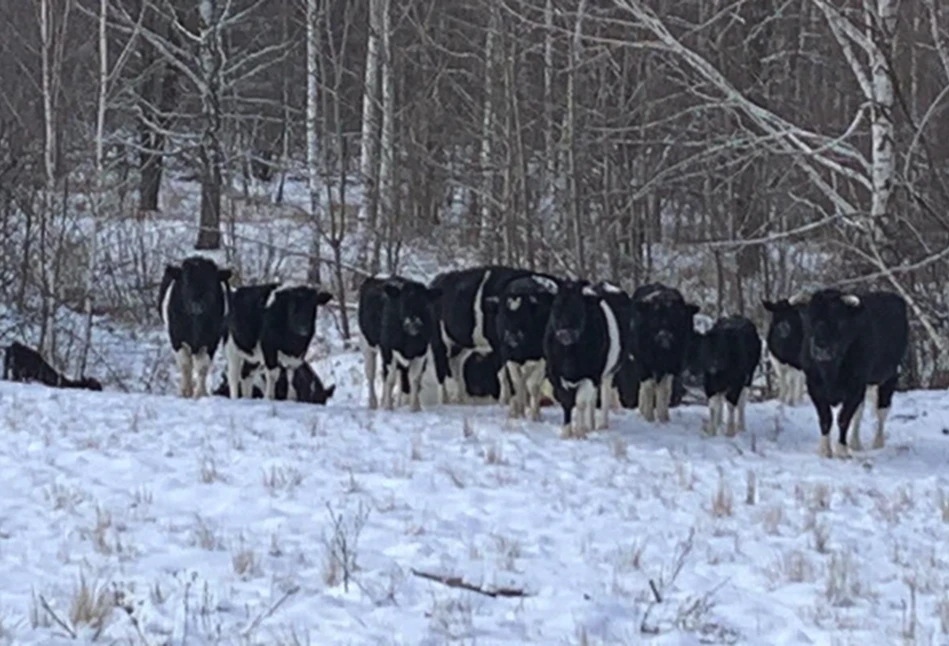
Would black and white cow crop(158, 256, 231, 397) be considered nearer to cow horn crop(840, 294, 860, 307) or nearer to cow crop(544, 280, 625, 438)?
cow crop(544, 280, 625, 438)

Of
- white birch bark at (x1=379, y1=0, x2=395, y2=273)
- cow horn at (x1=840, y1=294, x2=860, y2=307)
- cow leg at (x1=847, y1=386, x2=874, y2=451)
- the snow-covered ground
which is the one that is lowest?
the snow-covered ground

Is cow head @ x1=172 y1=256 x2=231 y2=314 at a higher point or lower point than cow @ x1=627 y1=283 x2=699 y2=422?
higher

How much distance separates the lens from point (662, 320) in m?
15.5

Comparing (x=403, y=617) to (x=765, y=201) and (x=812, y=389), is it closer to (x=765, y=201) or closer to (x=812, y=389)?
(x=812, y=389)

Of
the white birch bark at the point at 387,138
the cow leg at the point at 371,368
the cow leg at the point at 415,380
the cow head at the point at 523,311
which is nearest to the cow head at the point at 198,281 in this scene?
the cow leg at the point at 371,368

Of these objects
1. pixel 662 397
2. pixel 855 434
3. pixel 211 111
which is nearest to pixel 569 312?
pixel 662 397

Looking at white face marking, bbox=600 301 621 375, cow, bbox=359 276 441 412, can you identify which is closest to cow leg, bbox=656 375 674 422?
white face marking, bbox=600 301 621 375

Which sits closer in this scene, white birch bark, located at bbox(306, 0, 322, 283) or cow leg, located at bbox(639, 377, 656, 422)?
cow leg, located at bbox(639, 377, 656, 422)

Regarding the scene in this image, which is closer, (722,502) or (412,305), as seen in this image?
(722,502)

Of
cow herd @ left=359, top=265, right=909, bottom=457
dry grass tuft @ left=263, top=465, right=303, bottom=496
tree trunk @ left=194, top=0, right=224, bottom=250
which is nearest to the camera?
dry grass tuft @ left=263, top=465, right=303, bottom=496

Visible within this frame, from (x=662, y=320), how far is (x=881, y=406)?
2260mm

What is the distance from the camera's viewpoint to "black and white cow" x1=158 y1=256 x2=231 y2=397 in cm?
1628

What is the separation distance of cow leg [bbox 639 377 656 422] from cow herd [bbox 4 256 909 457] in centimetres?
1

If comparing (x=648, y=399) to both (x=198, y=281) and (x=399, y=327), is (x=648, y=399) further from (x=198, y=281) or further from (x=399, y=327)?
(x=198, y=281)
